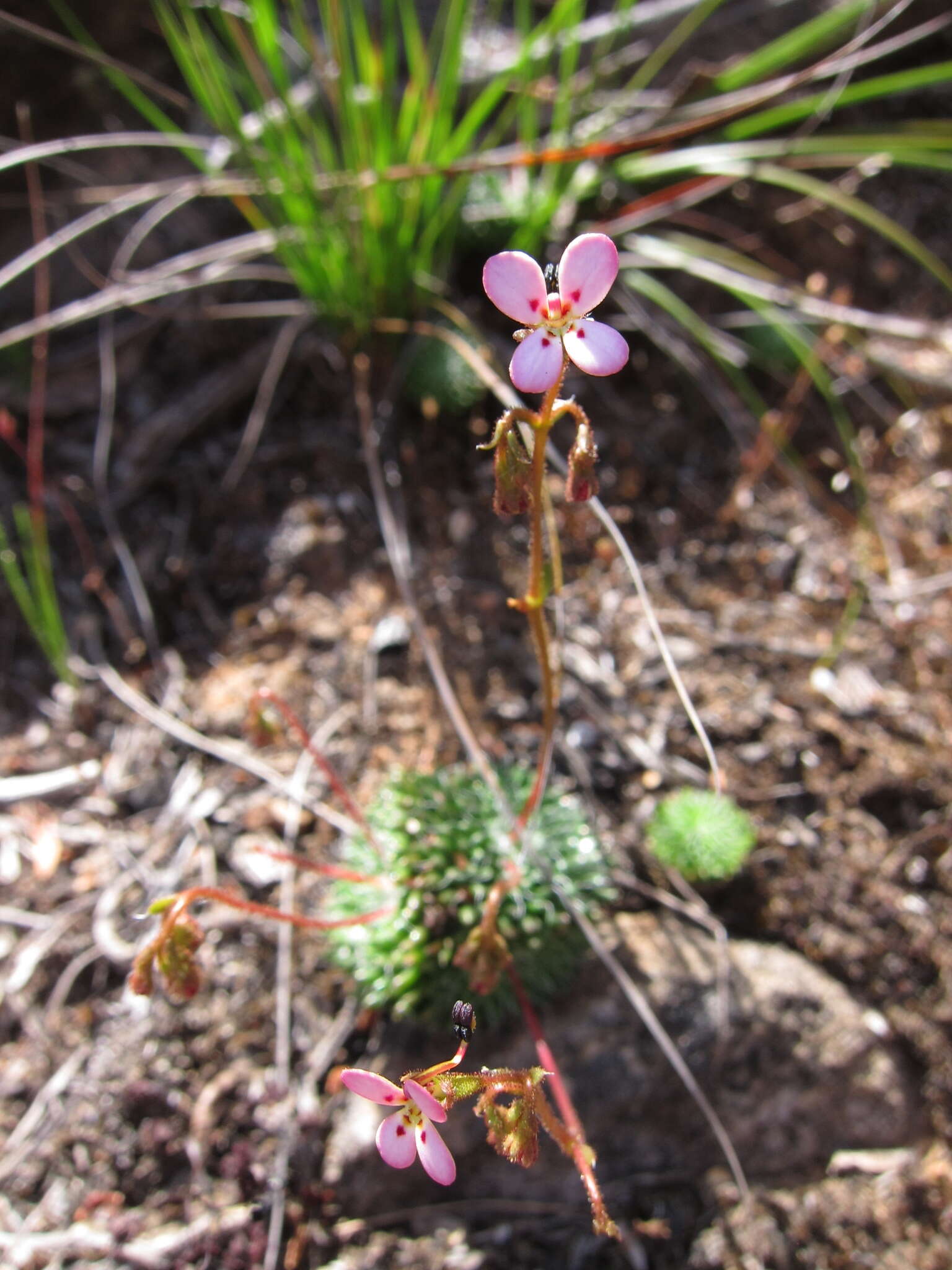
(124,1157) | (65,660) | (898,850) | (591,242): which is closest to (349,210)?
(65,660)

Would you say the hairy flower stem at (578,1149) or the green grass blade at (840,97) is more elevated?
the green grass blade at (840,97)

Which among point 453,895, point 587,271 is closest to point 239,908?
point 453,895

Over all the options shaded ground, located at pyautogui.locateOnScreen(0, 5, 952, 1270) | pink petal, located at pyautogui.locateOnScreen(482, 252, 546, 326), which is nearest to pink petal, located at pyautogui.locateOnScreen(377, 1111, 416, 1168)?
shaded ground, located at pyautogui.locateOnScreen(0, 5, 952, 1270)

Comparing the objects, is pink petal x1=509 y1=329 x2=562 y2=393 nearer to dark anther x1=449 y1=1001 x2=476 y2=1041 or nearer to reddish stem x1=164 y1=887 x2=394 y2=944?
dark anther x1=449 y1=1001 x2=476 y2=1041

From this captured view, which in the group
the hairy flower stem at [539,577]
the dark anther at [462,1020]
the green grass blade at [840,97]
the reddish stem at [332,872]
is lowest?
the dark anther at [462,1020]

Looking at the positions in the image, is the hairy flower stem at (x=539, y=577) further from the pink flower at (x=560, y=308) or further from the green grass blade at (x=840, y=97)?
the green grass blade at (x=840, y=97)

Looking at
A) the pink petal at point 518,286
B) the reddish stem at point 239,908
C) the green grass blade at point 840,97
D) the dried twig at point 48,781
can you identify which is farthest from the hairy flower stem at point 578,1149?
the green grass blade at point 840,97
